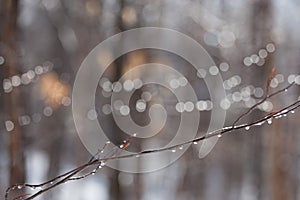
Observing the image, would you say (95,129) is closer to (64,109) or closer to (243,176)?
(64,109)

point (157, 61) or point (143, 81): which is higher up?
point (157, 61)

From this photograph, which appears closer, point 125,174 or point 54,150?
point 125,174

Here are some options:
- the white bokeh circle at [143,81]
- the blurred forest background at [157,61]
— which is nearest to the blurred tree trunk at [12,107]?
the blurred forest background at [157,61]

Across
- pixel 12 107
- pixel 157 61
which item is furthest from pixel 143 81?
pixel 12 107

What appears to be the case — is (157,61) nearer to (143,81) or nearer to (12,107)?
(143,81)

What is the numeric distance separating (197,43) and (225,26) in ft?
1.45

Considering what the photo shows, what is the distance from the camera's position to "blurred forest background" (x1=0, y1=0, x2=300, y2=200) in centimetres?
470

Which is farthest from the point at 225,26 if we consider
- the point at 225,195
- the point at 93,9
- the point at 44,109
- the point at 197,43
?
the point at 225,195

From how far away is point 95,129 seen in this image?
5.21m

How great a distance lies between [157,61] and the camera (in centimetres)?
545

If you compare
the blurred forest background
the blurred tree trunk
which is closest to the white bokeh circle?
the blurred forest background

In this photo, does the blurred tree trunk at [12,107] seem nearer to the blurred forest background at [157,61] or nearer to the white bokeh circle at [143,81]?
the blurred forest background at [157,61]

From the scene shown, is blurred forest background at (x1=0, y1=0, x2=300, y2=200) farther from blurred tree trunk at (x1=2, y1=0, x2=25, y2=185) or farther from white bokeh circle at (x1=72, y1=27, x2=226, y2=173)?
blurred tree trunk at (x1=2, y1=0, x2=25, y2=185)

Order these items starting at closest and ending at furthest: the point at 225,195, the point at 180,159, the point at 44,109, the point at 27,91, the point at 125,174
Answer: the point at 27,91 < the point at 44,109 < the point at 125,174 < the point at 180,159 < the point at 225,195
